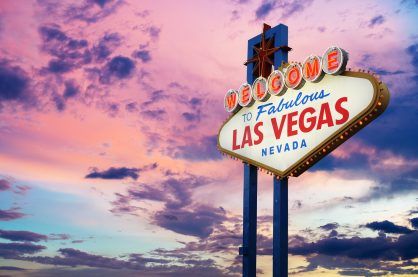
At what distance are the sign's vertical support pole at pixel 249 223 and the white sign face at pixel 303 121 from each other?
0.75 m

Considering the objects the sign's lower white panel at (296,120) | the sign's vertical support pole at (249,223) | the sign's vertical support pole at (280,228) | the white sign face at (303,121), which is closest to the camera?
the white sign face at (303,121)

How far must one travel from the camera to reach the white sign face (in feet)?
58.5

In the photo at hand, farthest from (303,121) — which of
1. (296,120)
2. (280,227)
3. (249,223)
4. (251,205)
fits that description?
(249,223)

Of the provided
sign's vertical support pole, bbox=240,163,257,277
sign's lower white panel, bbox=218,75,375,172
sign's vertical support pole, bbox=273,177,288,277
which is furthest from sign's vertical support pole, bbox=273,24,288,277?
sign's vertical support pole, bbox=240,163,257,277

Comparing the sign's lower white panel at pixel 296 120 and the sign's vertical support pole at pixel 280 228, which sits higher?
the sign's lower white panel at pixel 296 120

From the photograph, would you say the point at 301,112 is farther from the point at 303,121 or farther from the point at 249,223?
the point at 249,223

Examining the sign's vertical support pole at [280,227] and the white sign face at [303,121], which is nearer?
the white sign face at [303,121]

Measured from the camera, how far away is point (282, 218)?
1944 centimetres

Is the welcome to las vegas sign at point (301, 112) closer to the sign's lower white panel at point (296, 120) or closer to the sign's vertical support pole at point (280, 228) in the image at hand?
the sign's lower white panel at point (296, 120)

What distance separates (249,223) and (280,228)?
2.19m

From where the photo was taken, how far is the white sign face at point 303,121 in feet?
58.5

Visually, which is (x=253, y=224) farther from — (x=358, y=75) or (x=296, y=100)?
(x=358, y=75)

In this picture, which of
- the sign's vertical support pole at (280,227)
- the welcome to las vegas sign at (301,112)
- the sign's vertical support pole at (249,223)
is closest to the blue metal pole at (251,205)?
the sign's vertical support pole at (249,223)

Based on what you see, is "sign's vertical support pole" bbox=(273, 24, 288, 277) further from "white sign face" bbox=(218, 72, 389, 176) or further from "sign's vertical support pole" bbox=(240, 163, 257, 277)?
"sign's vertical support pole" bbox=(240, 163, 257, 277)
